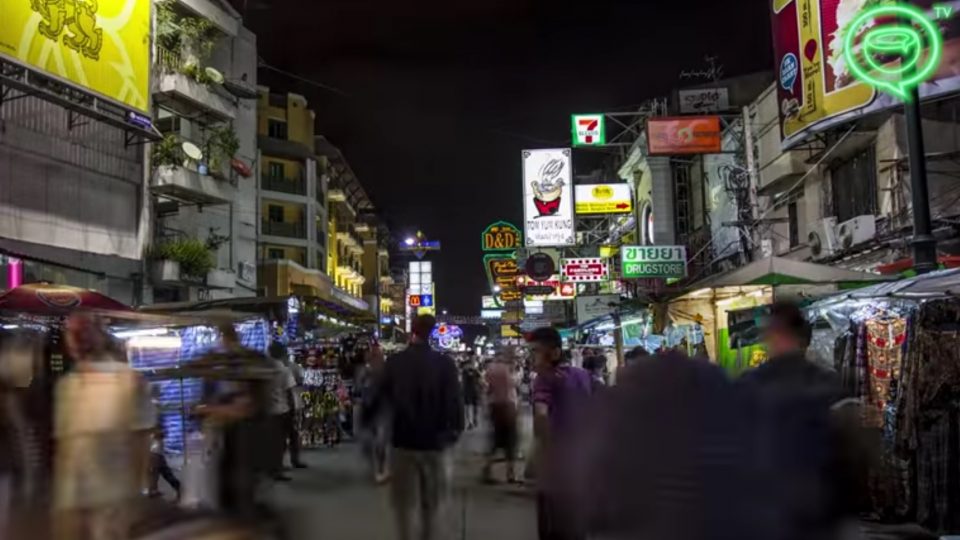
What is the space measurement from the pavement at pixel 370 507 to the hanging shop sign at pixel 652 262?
35.0ft

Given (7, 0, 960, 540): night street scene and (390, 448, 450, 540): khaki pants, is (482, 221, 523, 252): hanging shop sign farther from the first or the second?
(390, 448, 450, 540): khaki pants

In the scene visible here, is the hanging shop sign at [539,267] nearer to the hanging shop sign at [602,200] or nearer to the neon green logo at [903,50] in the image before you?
the hanging shop sign at [602,200]

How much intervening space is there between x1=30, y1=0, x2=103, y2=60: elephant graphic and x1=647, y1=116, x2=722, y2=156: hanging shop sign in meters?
14.8

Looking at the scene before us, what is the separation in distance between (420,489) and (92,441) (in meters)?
2.34

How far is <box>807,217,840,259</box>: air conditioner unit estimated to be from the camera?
19.7 m

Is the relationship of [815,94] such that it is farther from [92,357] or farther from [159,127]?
[159,127]

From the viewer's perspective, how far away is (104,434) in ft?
18.1

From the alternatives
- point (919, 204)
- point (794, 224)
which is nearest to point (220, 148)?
point (794, 224)

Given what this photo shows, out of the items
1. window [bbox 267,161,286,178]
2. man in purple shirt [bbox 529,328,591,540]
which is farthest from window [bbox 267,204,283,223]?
man in purple shirt [bbox 529,328,591,540]

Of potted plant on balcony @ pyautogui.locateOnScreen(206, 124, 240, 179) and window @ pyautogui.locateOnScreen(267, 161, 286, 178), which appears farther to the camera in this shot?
window @ pyautogui.locateOnScreen(267, 161, 286, 178)

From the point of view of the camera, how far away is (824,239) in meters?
20.3

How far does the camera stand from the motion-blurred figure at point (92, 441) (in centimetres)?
550

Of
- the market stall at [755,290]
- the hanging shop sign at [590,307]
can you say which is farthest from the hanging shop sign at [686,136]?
the hanging shop sign at [590,307]

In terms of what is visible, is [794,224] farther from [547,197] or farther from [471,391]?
[547,197]
